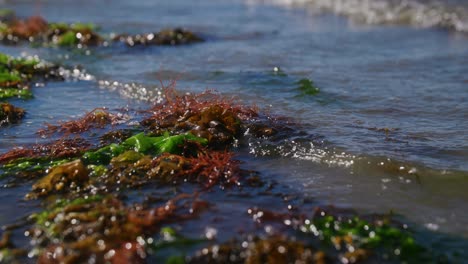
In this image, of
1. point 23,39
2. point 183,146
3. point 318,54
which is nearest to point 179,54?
point 318,54

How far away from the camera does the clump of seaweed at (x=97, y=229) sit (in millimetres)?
3107

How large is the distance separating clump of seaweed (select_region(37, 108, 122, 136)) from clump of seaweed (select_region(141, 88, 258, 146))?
0.38 meters

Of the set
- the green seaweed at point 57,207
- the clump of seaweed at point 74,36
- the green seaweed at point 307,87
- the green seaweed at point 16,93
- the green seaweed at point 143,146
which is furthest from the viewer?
the clump of seaweed at point 74,36

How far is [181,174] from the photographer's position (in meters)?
4.09

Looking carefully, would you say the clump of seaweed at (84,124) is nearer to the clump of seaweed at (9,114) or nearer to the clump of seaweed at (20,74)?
the clump of seaweed at (9,114)

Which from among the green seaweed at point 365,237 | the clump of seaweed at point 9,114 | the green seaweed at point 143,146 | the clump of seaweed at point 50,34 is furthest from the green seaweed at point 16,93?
the green seaweed at point 365,237

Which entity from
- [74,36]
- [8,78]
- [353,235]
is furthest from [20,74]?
[353,235]

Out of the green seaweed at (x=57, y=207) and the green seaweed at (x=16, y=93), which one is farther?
the green seaweed at (x=16, y=93)

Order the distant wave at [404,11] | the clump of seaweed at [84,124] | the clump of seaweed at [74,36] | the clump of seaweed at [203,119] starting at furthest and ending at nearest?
the distant wave at [404,11] < the clump of seaweed at [74,36] < the clump of seaweed at [84,124] < the clump of seaweed at [203,119]

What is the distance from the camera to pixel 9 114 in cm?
557

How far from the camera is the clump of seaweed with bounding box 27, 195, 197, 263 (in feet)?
10.2

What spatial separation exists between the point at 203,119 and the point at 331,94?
2.10 meters

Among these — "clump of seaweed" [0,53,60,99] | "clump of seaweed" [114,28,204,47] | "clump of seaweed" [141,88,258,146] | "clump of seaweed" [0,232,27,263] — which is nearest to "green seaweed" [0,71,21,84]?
"clump of seaweed" [0,53,60,99]

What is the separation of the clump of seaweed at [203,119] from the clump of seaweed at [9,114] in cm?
132
